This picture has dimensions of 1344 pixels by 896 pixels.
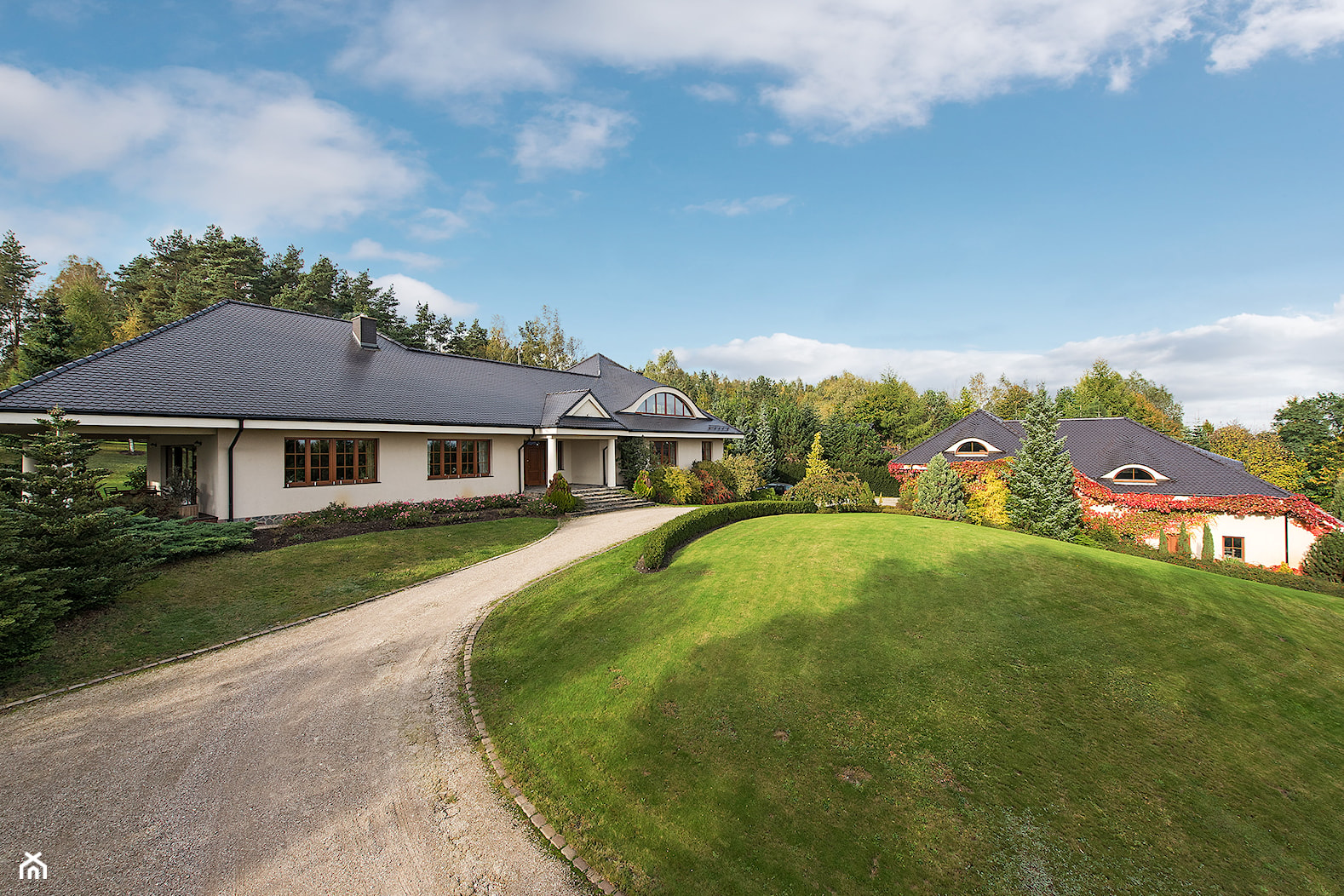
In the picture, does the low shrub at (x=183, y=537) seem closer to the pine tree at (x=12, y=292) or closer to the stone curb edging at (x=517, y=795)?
the stone curb edging at (x=517, y=795)

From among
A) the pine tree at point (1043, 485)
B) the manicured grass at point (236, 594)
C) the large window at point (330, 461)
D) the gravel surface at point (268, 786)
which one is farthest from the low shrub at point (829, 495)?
the large window at point (330, 461)

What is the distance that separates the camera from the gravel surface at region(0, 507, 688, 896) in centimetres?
368

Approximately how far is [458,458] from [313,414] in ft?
16.3

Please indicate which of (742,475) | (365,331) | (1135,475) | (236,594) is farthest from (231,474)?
(1135,475)

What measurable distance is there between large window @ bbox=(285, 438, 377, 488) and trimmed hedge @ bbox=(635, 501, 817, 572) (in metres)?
10.5

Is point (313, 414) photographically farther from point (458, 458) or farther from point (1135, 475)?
point (1135, 475)

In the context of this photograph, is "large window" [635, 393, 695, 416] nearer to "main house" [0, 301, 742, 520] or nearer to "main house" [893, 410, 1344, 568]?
"main house" [0, 301, 742, 520]

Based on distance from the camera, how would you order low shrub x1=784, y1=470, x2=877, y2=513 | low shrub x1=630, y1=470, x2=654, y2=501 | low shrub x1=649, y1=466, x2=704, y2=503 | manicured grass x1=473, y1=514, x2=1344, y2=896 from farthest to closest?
low shrub x1=649, y1=466, x2=704, y2=503, low shrub x1=630, y1=470, x2=654, y2=501, low shrub x1=784, y1=470, x2=877, y2=513, manicured grass x1=473, y1=514, x2=1344, y2=896

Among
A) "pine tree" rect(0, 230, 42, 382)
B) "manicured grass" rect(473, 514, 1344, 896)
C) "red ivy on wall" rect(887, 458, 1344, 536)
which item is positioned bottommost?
"manicured grass" rect(473, 514, 1344, 896)

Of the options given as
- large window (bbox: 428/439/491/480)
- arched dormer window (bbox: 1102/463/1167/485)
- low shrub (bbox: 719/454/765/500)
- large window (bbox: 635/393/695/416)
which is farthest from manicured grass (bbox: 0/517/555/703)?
arched dormer window (bbox: 1102/463/1167/485)

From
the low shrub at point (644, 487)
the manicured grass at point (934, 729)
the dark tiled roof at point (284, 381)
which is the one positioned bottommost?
the manicured grass at point (934, 729)

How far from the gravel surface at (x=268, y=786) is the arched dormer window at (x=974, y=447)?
26.9m

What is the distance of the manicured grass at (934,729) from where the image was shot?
11.9 ft

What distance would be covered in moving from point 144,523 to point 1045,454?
79.1 feet
